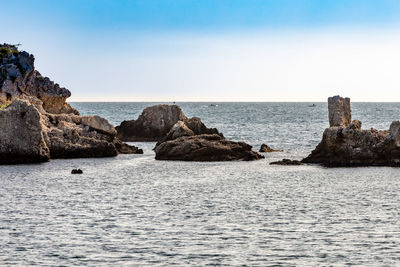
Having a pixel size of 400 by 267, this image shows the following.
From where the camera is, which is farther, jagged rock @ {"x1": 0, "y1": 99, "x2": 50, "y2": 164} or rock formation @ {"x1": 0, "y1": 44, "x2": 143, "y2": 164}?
rock formation @ {"x1": 0, "y1": 44, "x2": 143, "y2": 164}

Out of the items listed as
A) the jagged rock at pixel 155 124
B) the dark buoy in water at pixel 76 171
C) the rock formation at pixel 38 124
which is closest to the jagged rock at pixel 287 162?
the dark buoy in water at pixel 76 171

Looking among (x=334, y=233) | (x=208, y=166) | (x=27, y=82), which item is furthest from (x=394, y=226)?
(x=27, y=82)

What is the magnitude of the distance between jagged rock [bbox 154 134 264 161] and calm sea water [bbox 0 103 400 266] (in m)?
7.53

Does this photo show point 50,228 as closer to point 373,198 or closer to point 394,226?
point 394,226

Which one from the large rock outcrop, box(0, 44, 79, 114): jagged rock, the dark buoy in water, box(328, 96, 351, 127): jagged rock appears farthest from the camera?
box(0, 44, 79, 114): jagged rock

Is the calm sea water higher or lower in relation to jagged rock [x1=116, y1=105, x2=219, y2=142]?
lower

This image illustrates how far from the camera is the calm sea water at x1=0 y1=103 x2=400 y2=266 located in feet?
71.4

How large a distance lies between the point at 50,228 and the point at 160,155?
32.8 meters

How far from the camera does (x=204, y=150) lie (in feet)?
188

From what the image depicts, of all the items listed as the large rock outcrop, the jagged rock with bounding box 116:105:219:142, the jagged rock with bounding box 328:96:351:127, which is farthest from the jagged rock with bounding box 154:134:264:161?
the jagged rock with bounding box 116:105:219:142

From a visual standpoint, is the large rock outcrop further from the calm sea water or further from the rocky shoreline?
the calm sea water

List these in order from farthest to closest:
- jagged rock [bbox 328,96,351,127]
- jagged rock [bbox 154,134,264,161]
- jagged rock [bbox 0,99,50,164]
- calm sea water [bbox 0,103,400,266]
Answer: jagged rock [bbox 328,96,351,127]
jagged rock [bbox 154,134,264,161]
jagged rock [bbox 0,99,50,164]
calm sea water [bbox 0,103,400,266]

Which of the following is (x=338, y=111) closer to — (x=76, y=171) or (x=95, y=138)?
(x=95, y=138)

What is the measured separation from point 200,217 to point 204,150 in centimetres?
2823
